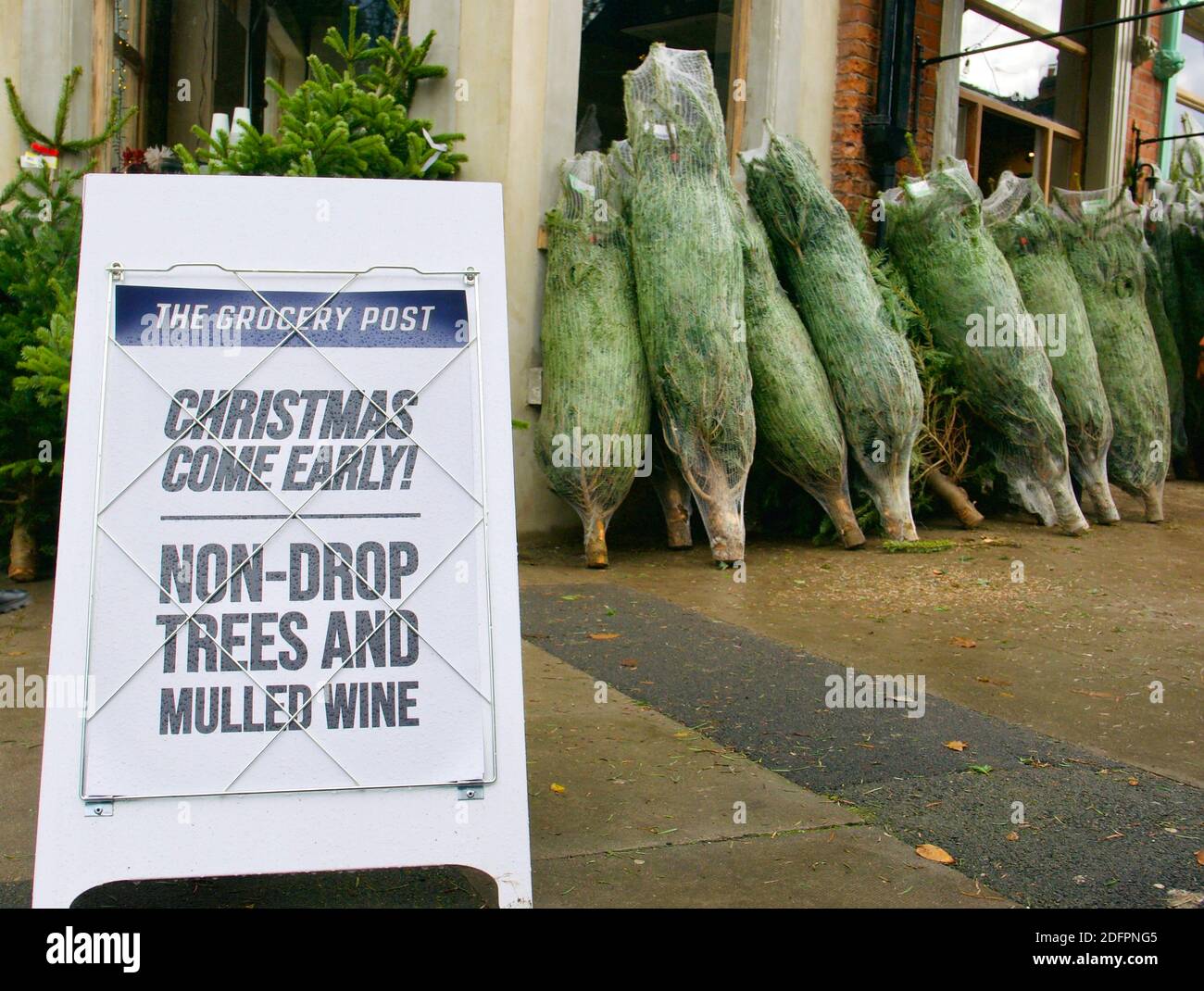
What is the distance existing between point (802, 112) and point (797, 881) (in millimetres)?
6644

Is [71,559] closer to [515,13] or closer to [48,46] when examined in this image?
[515,13]

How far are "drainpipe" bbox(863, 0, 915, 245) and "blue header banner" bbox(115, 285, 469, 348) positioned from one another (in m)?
6.41

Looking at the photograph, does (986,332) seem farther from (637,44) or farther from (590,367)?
(637,44)

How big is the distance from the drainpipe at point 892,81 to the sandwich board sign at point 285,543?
6432 mm

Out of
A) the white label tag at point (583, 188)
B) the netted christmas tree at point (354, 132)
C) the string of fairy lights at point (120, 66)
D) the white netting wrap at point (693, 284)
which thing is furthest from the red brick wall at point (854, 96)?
the string of fairy lights at point (120, 66)

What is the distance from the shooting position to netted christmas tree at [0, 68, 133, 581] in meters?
5.73

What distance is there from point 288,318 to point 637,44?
6.46 m

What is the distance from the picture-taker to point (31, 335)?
5.80 meters

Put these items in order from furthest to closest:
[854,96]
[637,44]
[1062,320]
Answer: [854,96]
[637,44]
[1062,320]

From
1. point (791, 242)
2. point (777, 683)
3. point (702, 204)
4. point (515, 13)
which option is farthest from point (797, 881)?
point (515, 13)

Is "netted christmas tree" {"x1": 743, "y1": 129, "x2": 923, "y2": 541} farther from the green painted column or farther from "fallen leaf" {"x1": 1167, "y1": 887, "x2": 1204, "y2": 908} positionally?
the green painted column

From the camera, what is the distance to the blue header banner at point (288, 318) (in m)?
2.75

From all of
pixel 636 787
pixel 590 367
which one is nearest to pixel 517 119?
pixel 590 367

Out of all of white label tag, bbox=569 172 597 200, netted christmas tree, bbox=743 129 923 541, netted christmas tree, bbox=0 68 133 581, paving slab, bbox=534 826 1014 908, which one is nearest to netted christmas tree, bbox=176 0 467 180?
white label tag, bbox=569 172 597 200
